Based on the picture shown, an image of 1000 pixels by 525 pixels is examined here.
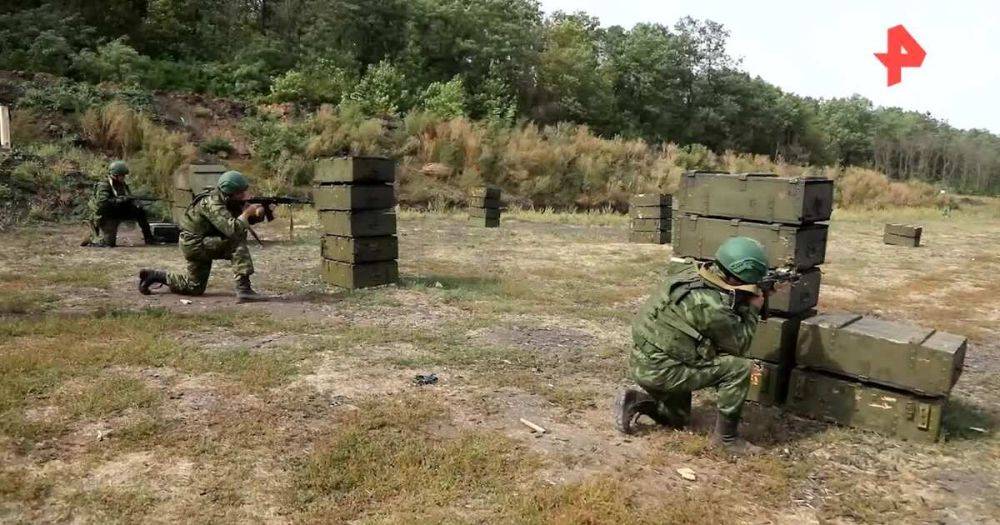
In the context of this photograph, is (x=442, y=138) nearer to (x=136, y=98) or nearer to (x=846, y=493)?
(x=136, y=98)

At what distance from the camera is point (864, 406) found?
5.06m

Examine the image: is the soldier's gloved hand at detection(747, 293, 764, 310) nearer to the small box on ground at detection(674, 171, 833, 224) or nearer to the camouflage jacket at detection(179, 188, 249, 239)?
the small box on ground at detection(674, 171, 833, 224)

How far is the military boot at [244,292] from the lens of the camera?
8430mm

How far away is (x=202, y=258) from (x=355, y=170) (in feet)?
7.26

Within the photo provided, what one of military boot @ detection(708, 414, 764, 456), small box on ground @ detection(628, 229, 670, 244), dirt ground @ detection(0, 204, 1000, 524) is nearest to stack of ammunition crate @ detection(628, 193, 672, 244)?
small box on ground @ detection(628, 229, 670, 244)

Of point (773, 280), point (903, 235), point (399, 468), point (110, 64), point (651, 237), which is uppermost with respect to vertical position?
point (110, 64)

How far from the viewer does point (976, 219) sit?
30.0 metres

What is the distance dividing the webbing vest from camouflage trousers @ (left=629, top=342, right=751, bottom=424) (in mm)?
59

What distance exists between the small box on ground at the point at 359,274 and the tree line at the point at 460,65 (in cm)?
1700

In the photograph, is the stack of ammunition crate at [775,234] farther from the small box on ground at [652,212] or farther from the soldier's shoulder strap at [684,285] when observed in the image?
the small box on ground at [652,212]

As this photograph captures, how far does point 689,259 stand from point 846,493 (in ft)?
8.49

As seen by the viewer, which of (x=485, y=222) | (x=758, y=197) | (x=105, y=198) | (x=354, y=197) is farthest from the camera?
(x=485, y=222)

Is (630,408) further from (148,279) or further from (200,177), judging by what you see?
(200,177)

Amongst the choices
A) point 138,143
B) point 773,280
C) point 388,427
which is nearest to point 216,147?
point 138,143
